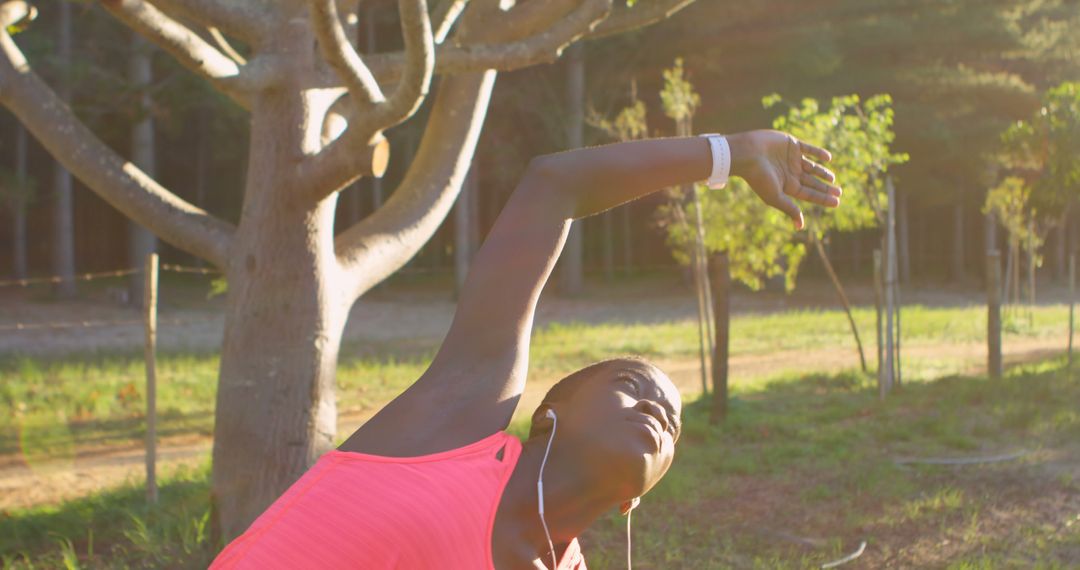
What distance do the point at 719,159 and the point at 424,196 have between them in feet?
12.0

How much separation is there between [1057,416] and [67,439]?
8.67 meters

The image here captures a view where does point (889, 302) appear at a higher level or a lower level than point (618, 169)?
lower

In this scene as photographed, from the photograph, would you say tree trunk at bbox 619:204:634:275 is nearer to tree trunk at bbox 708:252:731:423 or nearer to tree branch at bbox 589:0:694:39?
tree trunk at bbox 708:252:731:423

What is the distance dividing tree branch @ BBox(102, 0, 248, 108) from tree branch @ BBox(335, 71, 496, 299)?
3.25ft

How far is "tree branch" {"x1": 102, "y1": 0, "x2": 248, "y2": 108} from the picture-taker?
4684 mm

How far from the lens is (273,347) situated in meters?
5.08

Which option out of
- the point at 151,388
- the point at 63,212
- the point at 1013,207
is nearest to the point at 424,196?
the point at 151,388

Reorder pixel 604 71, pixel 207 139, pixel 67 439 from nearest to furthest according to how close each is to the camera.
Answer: pixel 67 439 → pixel 604 71 → pixel 207 139

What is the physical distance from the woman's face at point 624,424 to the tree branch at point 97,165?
153 inches

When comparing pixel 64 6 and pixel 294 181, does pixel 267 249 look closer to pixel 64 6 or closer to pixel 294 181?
pixel 294 181

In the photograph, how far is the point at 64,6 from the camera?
840 inches

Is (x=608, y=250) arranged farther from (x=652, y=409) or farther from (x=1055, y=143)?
(x=652, y=409)

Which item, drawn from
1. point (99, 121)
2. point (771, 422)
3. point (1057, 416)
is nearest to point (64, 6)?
point (99, 121)

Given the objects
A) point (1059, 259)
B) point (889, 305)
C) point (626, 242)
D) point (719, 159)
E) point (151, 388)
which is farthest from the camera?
point (626, 242)
